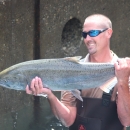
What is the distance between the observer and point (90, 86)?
128 inches

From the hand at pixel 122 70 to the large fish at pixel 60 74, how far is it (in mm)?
57

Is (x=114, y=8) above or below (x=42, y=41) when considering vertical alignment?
above

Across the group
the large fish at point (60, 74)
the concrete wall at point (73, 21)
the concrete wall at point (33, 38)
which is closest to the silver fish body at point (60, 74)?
the large fish at point (60, 74)

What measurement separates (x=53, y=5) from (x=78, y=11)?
2.20 feet

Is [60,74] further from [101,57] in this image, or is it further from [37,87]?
[101,57]

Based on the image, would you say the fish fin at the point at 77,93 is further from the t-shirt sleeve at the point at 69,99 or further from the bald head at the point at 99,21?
the bald head at the point at 99,21

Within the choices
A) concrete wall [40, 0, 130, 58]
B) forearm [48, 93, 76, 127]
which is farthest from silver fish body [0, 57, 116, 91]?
concrete wall [40, 0, 130, 58]

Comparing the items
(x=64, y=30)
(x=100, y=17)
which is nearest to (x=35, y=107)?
(x=64, y=30)

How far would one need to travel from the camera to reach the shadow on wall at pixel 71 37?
6938 millimetres

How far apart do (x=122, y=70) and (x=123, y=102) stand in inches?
10.9

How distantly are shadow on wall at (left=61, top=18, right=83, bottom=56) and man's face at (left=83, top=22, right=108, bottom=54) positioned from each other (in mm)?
3468

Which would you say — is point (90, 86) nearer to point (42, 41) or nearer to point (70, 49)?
point (42, 41)

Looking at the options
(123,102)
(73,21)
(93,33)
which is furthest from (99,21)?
(73,21)

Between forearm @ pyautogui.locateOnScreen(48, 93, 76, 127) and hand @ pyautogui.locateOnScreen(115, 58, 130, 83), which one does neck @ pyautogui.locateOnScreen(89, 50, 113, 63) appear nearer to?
hand @ pyautogui.locateOnScreen(115, 58, 130, 83)
